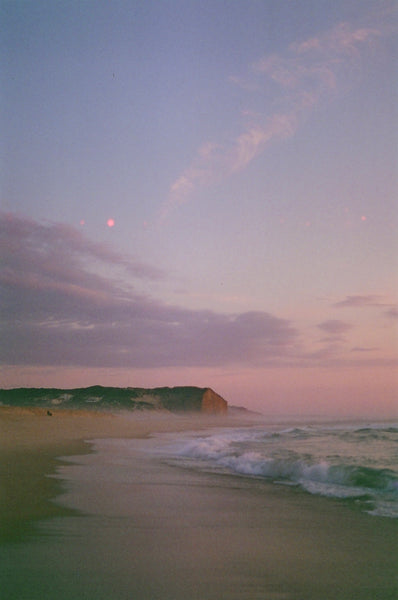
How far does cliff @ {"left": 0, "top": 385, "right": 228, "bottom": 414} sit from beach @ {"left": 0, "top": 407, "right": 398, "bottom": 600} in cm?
11099

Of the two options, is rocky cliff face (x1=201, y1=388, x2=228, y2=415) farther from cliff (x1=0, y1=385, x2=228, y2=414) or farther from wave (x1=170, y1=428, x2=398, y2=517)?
wave (x1=170, y1=428, x2=398, y2=517)

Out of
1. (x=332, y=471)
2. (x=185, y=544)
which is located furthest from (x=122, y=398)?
(x=185, y=544)

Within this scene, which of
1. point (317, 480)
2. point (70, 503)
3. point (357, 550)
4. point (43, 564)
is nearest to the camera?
point (43, 564)

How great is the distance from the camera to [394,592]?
12.0 ft

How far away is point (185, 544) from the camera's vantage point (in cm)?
473

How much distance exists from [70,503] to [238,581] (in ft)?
12.0

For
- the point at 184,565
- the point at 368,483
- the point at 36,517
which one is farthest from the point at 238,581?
the point at 368,483

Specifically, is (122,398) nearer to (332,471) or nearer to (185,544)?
(332,471)

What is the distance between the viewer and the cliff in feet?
384

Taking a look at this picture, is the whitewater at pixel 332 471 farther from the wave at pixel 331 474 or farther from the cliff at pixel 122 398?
the cliff at pixel 122 398

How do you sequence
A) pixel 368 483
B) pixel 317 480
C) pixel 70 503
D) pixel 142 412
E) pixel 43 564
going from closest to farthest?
1. pixel 43 564
2. pixel 70 503
3. pixel 368 483
4. pixel 317 480
5. pixel 142 412

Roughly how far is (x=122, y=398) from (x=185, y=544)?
123 m

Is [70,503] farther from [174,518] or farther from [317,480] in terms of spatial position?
[317,480]

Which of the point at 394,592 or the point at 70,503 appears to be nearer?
the point at 394,592
